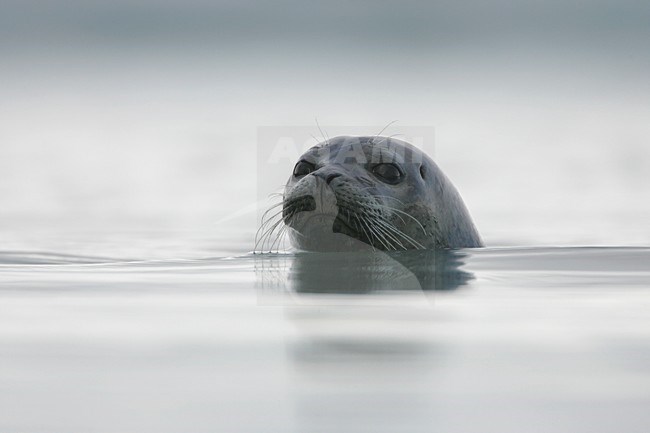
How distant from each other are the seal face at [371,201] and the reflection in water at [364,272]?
0.23 meters

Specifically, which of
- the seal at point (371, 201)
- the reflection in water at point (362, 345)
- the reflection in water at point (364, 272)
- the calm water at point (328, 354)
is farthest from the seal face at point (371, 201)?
the calm water at point (328, 354)

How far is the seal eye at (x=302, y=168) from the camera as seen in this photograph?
16.6ft

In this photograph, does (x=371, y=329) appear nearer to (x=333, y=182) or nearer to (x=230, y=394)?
(x=230, y=394)

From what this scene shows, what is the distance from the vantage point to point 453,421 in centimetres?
128

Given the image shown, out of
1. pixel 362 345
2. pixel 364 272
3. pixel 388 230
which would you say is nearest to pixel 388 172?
pixel 388 230

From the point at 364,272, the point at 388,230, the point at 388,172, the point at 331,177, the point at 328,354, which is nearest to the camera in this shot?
the point at 328,354

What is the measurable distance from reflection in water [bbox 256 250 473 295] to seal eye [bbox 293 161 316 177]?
72 centimetres

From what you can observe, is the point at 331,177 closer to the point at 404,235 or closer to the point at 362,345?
the point at 404,235

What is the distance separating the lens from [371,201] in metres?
4.66

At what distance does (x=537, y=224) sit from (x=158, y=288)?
9984mm

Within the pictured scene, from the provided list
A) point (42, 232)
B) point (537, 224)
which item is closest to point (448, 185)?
point (42, 232)

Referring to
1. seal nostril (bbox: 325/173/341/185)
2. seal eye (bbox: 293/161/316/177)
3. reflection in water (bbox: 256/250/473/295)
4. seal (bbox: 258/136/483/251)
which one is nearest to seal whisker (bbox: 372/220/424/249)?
seal (bbox: 258/136/483/251)

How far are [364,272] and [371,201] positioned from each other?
1394mm

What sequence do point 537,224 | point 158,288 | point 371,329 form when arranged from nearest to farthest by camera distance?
point 371,329 < point 158,288 < point 537,224
